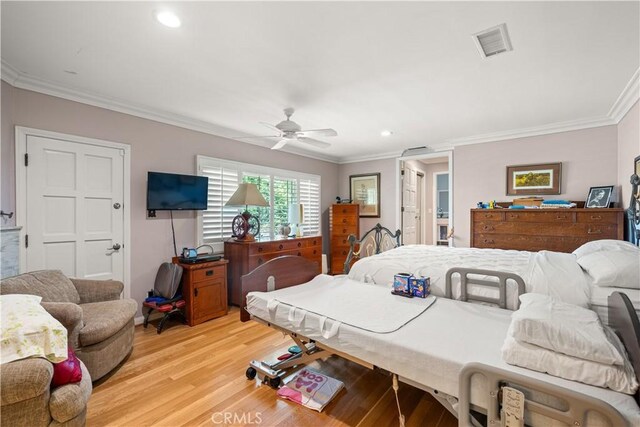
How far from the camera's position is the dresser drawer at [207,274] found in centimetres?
330

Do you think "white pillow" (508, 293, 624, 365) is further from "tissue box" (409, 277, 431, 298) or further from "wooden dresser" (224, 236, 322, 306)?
"wooden dresser" (224, 236, 322, 306)

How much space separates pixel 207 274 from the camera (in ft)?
11.3

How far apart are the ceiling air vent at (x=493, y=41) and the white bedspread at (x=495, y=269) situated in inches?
65.4

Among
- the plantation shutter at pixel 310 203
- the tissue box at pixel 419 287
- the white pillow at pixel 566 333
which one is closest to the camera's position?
the white pillow at pixel 566 333

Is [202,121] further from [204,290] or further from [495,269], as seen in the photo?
[495,269]

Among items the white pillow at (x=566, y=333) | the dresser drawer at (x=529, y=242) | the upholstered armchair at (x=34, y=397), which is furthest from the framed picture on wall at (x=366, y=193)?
the upholstered armchair at (x=34, y=397)

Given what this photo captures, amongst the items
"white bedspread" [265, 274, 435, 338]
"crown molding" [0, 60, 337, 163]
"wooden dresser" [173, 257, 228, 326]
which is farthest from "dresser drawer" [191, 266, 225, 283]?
"crown molding" [0, 60, 337, 163]

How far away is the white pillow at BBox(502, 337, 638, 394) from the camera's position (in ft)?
3.62

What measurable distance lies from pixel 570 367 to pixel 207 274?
3.33 m

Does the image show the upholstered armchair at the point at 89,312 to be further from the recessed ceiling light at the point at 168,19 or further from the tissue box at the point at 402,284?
the tissue box at the point at 402,284

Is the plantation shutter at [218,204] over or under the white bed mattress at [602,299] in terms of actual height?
over

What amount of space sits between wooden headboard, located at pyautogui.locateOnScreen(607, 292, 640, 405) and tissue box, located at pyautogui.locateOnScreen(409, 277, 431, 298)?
1.07 metres

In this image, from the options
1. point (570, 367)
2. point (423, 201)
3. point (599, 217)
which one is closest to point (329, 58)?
point (570, 367)

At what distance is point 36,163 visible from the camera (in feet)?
8.57
